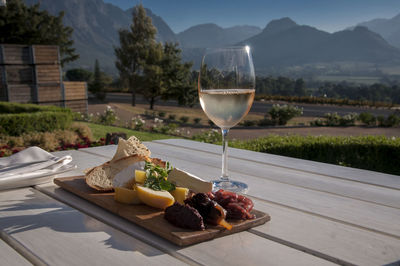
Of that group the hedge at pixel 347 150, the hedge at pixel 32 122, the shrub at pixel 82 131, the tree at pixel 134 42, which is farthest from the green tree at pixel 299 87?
the hedge at pixel 347 150

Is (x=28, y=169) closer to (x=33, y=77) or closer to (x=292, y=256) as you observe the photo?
(x=292, y=256)

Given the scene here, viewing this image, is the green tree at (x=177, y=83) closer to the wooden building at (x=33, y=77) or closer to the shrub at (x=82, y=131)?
the wooden building at (x=33, y=77)

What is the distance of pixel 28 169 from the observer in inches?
57.8

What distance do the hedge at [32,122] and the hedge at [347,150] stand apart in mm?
5597

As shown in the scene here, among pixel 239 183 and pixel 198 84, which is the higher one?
pixel 198 84

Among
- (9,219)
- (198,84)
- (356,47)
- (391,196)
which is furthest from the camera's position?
(356,47)

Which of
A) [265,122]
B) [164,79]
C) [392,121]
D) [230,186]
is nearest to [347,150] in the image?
[230,186]

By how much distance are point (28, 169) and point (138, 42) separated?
38.8 meters

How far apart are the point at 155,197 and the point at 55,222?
11.2 inches

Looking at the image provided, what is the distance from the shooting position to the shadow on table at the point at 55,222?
89 centimetres

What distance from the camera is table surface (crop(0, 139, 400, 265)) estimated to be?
825mm

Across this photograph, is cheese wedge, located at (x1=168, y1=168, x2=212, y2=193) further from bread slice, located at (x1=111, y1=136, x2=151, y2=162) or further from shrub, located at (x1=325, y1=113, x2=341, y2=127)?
shrub, located at (x1=325, y1=113, x2=341, y2=127)

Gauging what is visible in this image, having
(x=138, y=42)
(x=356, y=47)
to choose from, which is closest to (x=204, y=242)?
(x=138, y=42)

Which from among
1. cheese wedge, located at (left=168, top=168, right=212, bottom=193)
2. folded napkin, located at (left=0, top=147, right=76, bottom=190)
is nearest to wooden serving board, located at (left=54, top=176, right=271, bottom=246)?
cheese wedge, located at (left=168, top=168, right=212, bottom=193)
